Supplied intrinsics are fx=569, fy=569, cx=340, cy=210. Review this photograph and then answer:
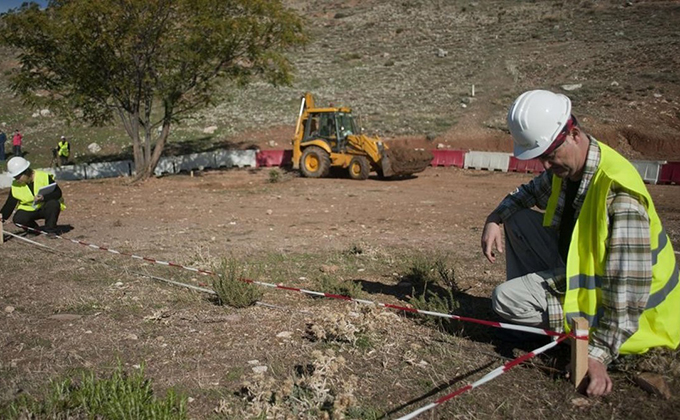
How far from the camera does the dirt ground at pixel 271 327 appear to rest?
10.3ft

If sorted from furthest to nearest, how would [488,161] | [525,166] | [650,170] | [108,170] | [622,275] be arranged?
[108,170]
[488,161]
[525,166]
[650,170]
[622,275]

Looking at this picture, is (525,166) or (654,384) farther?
(525,166)

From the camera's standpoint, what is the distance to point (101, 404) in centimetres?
295

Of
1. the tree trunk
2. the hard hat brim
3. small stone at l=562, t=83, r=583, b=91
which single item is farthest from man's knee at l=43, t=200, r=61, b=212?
small stone at l=562, t=83, r=583, b=91

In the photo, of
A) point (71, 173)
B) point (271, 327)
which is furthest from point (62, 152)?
point (271, 327)

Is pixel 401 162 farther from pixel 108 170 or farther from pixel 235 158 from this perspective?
pixel 108 170

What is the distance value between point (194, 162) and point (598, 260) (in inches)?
770

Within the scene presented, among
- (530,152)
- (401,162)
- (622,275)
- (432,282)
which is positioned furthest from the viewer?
(401,162)

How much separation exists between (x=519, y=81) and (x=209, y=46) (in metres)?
19.3

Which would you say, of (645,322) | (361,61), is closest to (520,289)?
(645,322)

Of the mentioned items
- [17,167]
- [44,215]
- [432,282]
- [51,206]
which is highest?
[17,167]

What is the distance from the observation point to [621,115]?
76.6 ft

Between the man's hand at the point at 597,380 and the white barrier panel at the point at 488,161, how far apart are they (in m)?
16.5

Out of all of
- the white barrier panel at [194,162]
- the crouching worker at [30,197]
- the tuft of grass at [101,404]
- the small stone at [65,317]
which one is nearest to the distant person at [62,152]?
the white barrier panel at [194,162]
